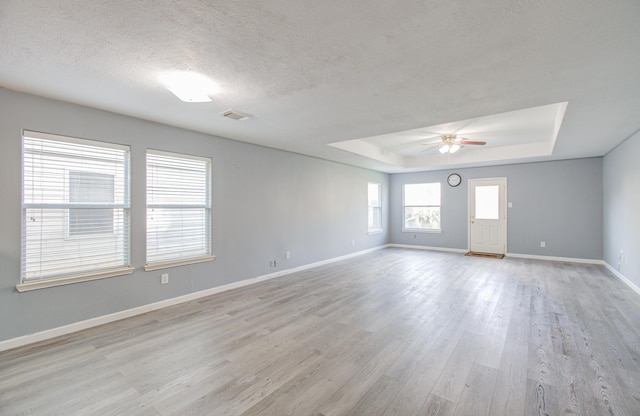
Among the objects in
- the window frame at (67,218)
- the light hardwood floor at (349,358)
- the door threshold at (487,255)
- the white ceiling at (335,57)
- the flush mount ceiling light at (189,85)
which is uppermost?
the white ceiling at (335,57)

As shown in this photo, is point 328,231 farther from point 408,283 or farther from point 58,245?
point 58,245

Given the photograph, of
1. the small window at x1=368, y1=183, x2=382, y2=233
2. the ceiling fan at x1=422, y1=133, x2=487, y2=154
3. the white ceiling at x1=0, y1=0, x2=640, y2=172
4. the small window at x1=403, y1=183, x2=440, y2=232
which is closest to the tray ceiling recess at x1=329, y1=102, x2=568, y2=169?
the ceiling fan at x1=422, y1=133, x2=487, y2=154

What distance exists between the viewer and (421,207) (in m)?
8.59

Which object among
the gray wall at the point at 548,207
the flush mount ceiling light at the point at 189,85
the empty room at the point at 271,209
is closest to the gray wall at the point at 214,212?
the empty room at the point at 271,209

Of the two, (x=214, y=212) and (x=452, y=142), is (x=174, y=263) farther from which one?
(x=452, y=142)

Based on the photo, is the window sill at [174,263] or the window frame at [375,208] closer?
the window sill at [174,263]

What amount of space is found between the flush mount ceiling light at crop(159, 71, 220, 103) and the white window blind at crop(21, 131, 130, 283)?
4.56 ft

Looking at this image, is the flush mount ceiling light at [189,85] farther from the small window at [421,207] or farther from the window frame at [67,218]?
the small window at [421,207]

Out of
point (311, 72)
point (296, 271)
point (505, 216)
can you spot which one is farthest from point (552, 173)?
point (311, 72)

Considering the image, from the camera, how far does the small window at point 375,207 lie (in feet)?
27.1

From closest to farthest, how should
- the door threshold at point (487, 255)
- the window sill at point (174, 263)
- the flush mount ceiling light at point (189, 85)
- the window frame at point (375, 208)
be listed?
the flush mount ceiling light at point (189, 85)
the window sill at point (174, 263)
the door threshold at point (487, 255)
the window frame at point (375, 208)

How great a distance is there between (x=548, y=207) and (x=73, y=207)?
8.78 m

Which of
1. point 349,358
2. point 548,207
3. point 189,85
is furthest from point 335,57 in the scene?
point 548,207

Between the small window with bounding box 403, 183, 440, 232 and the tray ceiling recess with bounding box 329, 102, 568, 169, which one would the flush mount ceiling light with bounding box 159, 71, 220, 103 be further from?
the small window with bounding box 403, 183, 440, 232
